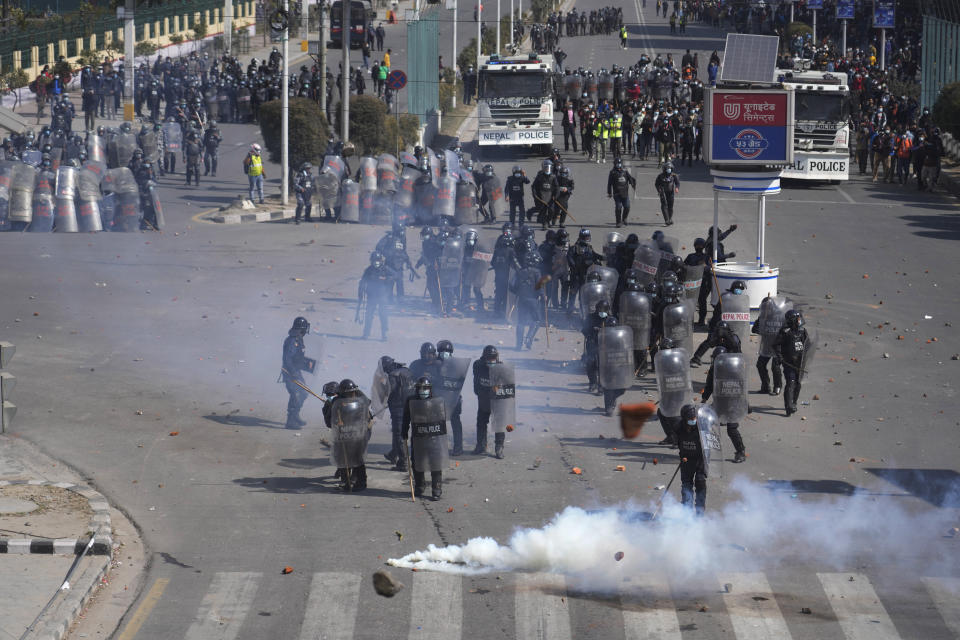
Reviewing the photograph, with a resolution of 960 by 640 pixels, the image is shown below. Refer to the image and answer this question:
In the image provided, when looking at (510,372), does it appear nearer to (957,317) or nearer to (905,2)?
(957,317)

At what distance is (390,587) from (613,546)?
3.03 m

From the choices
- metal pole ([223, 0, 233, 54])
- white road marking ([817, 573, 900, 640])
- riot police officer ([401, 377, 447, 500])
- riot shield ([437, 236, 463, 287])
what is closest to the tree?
riot shield ([437, 236, 463, 287])

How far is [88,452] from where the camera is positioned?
15953mm

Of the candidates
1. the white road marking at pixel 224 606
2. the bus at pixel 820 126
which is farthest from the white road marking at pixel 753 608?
the bus at pixel 820 126

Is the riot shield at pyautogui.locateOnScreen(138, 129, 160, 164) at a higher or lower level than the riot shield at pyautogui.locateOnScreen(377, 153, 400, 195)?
higher

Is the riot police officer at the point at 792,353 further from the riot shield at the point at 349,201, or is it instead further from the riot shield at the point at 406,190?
the riot shield at the point at 349,201

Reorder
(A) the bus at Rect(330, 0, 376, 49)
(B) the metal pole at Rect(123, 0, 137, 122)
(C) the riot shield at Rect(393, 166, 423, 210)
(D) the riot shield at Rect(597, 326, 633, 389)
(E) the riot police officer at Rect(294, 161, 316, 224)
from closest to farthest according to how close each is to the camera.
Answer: (D) the riot shield at Rect(597, 326, 633, 389) < (E) the riot police officer at Rect(294, 161, 316, 224) < (C) the riot shield at Rect(393, 166, 423, 210) < (A) the bus at Rect(330, 0, 376, 49) < (B) the metal pole at Rect(123, 0, 137, 122)

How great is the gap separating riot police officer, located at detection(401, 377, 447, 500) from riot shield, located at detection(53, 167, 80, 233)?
57.5ft

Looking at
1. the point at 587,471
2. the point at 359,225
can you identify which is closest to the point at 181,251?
the point at 359,225

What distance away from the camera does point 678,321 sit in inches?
733

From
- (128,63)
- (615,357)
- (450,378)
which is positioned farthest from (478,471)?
(128,63)

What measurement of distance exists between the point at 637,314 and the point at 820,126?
61.0ft

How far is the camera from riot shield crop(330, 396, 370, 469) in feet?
46.8

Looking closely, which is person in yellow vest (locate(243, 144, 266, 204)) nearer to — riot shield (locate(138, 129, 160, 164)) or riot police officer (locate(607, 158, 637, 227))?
riot shield (locate(138, 129, 160, 164))
